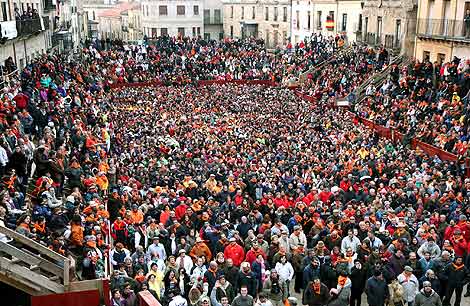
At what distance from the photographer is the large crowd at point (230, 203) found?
11305 mm

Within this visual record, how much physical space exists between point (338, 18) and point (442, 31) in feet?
63.0

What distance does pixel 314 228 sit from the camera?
44.8 feet

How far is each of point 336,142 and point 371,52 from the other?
1705cm

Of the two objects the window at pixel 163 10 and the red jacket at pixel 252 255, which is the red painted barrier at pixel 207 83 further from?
the red jacket at pixel 252 255

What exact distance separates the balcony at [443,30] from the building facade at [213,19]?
40383 millimetres

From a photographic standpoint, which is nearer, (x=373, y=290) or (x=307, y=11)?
(x=373, y=290)

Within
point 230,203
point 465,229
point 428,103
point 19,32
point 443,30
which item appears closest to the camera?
point 465,229

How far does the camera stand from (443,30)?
30844 millimetres

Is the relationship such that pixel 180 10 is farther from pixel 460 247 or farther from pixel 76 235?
pixel 460 247

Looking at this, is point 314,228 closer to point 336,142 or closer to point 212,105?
point 336,142

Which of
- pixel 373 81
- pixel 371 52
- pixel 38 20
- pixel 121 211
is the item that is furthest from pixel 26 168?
pixel 371 52

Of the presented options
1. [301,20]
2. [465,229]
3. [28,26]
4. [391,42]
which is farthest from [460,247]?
[301,20]

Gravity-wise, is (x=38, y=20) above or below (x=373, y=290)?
above

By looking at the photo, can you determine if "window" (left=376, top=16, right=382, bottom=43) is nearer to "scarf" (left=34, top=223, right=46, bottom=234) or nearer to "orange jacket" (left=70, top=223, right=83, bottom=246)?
"orange jacket" (left=70, top=223, right=83, bottom=246)
